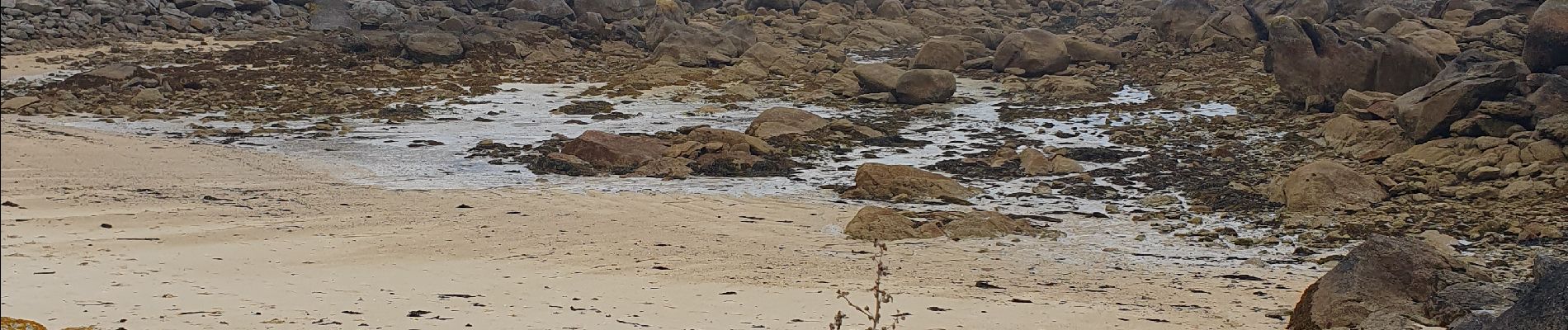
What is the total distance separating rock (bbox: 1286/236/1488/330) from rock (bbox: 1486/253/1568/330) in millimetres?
694

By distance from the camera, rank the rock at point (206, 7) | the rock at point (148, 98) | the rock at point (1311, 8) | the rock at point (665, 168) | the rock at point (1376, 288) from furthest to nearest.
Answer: the rock at point (206, 7)
the rock at point (1311, 8)
the rock at point (148, 98)
the rock at point (665, 168)
the rock at point (1376, 288)

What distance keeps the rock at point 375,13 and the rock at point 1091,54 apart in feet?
34.4

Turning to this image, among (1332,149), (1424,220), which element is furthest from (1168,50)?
(1424,220)

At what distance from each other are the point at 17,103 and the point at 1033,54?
34.1 feet

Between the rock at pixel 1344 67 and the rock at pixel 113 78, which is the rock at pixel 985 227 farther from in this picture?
the rock at pixel 113 78

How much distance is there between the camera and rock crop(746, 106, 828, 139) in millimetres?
10656

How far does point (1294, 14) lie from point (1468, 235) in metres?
11.9

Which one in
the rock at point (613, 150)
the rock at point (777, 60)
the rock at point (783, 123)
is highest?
the rock at point (613, 150)

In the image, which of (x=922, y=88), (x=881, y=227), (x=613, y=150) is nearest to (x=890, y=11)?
(x=922, y=88)

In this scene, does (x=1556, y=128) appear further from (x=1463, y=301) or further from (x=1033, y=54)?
(x=1033, y=54)

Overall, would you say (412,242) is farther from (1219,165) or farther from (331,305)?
(1219,165)

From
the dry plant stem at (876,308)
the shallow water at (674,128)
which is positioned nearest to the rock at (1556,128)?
the shallow water at (674,128)

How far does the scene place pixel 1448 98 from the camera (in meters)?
8.79

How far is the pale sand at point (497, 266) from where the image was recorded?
4.38 meters
